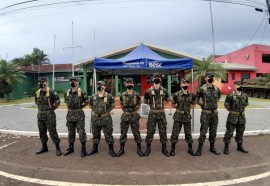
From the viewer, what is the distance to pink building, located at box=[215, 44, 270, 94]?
2952cm

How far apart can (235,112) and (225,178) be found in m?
1.90

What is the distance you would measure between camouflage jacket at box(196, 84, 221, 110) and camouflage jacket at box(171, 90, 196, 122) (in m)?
0.21

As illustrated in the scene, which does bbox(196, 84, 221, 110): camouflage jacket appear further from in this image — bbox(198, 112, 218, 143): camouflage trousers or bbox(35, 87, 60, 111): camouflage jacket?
bbox(35, 87, 60, 111): camouflage jacket

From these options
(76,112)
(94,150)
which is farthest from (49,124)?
(94,150)

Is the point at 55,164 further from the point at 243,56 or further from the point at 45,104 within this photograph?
the point at 243,56

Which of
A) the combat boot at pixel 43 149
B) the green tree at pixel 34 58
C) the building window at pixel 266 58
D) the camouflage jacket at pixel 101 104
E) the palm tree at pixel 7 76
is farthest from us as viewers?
the green tree at pixel 34 58

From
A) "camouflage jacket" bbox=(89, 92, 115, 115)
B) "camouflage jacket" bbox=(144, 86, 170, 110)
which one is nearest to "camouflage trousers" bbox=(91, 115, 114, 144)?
"camouflage jacket" bbox=(89, 92, 115, 115)

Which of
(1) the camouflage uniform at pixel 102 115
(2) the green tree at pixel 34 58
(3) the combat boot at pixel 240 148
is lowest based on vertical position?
(3) the combat boot at pixel 240 148

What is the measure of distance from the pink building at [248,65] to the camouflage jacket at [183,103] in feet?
76.2

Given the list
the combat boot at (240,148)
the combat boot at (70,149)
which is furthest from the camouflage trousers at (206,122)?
the combat boot at (70,149)

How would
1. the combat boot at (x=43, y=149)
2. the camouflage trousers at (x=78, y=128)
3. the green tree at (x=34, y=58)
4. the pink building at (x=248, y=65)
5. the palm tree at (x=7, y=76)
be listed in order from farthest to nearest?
the green tree at (x=34, y=58) → the pink building at (x=248, y=65) → the palm tree at (x=7, y=76) → the combat boot at (x=43, y=149) → the camouflage trousers at (x=78, y=128)

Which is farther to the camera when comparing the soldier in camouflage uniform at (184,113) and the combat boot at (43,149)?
the combat boot at (43,149)

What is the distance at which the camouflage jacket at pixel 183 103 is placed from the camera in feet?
19.5

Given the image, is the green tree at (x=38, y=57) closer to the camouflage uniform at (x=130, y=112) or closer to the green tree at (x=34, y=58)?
the green tree at (x=34, y=58)
